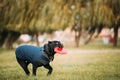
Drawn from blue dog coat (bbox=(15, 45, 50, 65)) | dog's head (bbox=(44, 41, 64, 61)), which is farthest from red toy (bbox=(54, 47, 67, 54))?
blue dog coat (bbox=(15, 45, 50, 65))

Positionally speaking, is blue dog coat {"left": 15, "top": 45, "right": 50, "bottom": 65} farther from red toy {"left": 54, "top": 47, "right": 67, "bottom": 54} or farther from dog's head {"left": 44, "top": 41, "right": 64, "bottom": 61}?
red toy {"left": 54, "top": 47, "right": 67, "bottom": 54}

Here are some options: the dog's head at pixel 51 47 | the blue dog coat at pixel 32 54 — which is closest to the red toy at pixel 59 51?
the dog's head at pixel 51 47

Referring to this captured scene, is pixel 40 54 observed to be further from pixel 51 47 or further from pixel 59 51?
pixel 59 51

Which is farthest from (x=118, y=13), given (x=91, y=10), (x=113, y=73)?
(x=113, y=73)

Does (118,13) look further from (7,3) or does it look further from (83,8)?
(7,3)

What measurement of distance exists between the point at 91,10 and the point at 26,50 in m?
15.9

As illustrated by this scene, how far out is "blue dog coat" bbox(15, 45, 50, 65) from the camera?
7.87m

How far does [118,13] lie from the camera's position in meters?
23.2

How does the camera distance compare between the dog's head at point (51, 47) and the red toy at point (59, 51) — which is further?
the dog's head at point (51, 47)

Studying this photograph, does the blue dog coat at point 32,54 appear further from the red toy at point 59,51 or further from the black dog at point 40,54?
the red toy at point 59,51

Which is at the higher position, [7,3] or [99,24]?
[7,3]

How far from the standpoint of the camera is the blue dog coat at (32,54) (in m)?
7.87

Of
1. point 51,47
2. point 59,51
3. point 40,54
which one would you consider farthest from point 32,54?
point 59,51

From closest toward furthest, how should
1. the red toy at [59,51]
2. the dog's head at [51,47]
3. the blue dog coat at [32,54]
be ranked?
the red toy at [59,51] → the dog's head at [51,47] → the blue dog coat at [32,54]
